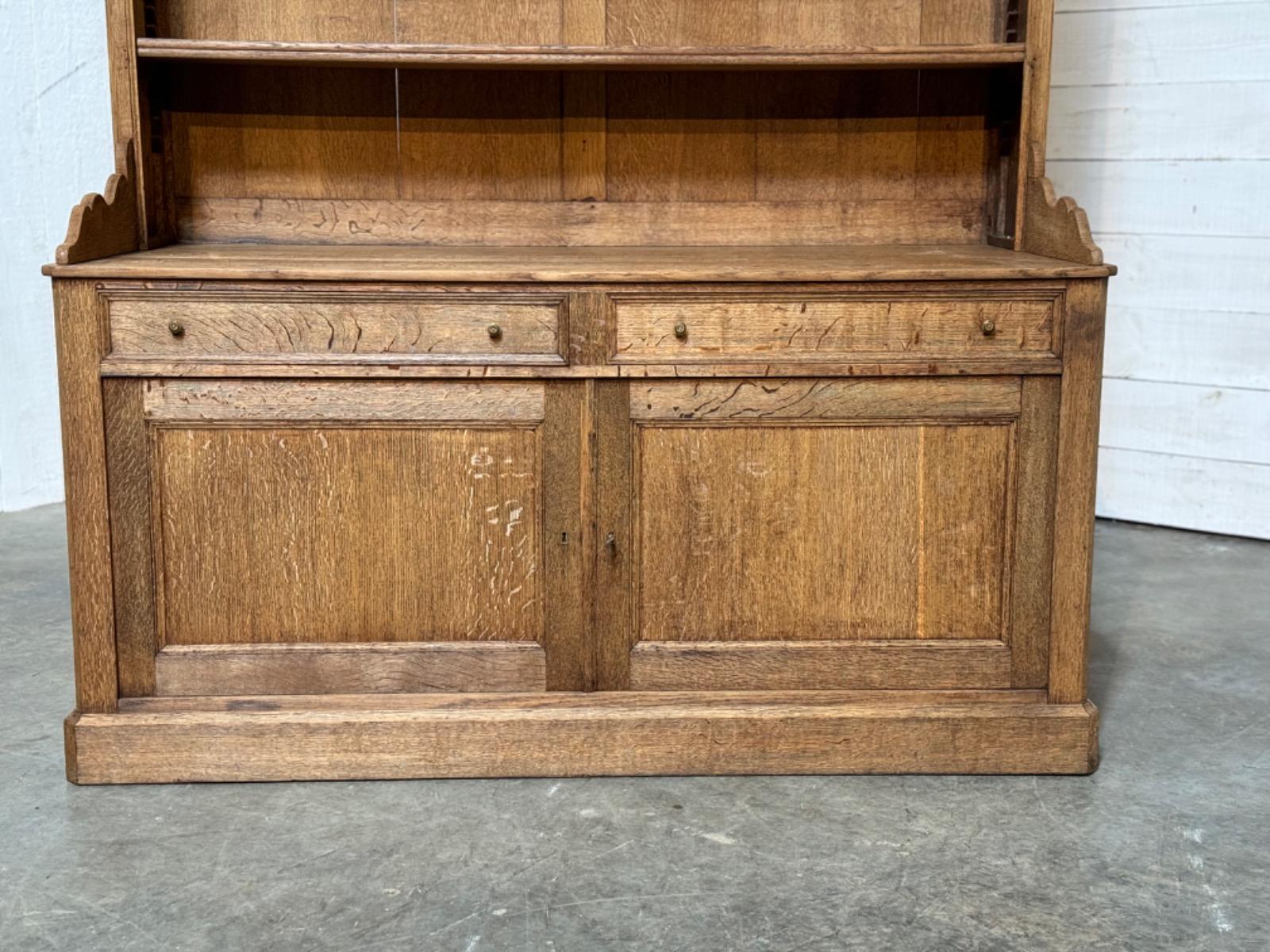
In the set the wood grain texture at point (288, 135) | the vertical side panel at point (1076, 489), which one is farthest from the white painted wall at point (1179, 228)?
the wood grain texture at point (288, 135)

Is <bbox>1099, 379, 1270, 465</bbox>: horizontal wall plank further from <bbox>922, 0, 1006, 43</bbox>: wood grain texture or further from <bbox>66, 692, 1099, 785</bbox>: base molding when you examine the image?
<bbox>66, 692, 1099, 785</bbox>: base molding

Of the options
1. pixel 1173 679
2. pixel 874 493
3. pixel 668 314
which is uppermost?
pixel 668 314

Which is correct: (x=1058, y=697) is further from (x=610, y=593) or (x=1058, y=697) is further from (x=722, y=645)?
(x=610, y=593)

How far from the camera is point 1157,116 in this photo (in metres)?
4.22

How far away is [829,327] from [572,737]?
2.87 feet

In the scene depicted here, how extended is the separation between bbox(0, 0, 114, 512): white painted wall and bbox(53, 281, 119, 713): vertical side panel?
6.52ft

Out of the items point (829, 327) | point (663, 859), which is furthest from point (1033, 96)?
point (663, 859)

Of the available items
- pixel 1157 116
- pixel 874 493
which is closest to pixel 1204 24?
pixel 1157 116

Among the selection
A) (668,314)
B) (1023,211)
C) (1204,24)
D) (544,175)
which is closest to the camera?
(668,314)

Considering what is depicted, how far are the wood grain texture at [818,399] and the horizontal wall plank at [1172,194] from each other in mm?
1934

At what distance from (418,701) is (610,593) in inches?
15.8

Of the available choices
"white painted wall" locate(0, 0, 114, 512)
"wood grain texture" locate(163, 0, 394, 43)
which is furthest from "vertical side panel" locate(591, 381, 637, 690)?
"white painted wall" locate(0, 0, 114, 512)

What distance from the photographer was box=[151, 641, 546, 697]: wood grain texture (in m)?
2.63

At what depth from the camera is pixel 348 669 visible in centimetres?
265
